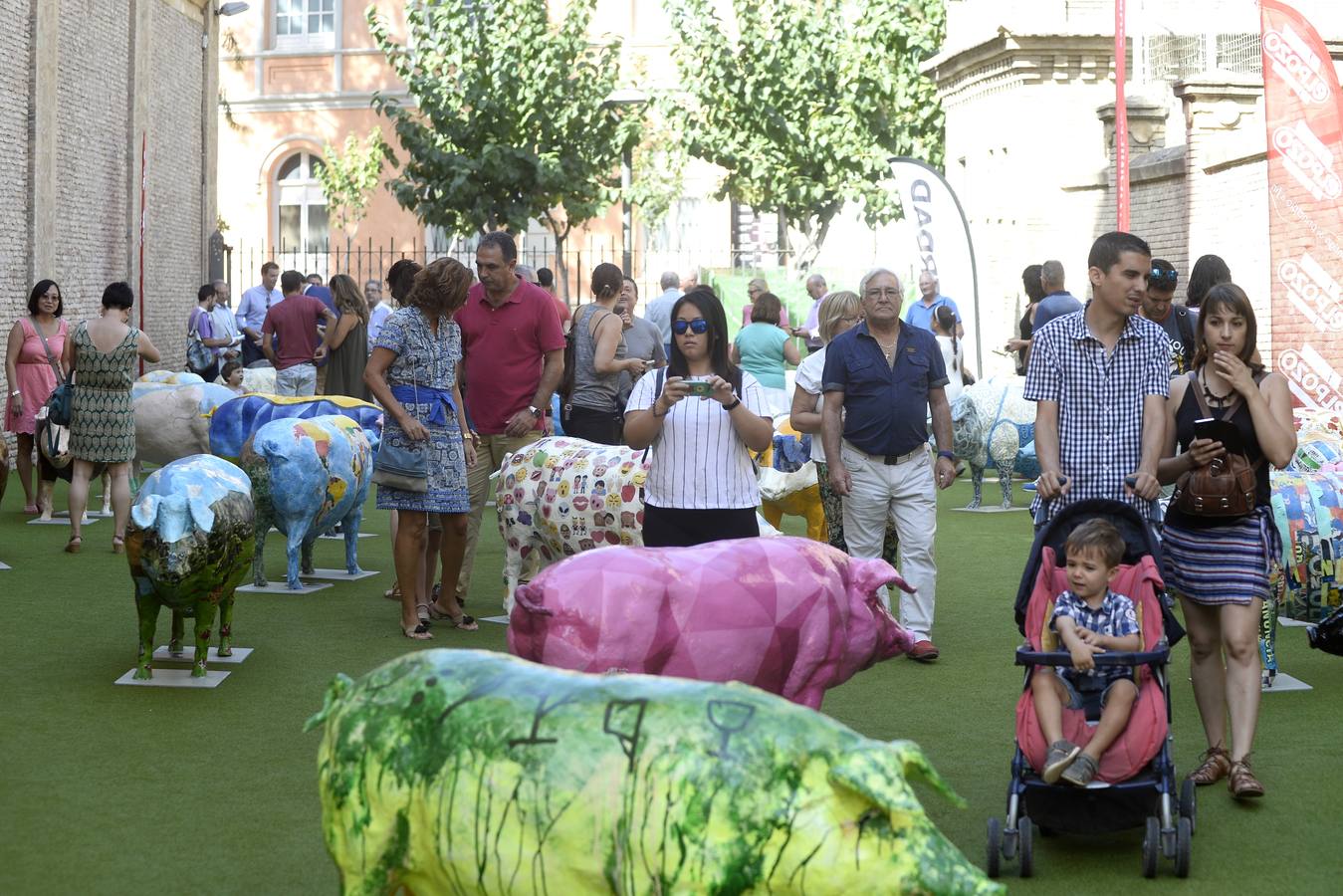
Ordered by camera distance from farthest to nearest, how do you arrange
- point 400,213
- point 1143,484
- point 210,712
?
point 400,213 < point 210,712 < point 1143,484

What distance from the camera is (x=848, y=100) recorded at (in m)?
29.0

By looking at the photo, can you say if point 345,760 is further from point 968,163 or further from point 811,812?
point 968,163

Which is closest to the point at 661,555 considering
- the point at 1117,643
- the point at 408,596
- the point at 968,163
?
the point at 1117,643

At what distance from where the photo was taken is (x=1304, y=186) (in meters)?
13.4

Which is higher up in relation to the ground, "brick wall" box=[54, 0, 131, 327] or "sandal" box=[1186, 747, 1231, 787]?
"brick wall" box=[54, 0, 131, 327]

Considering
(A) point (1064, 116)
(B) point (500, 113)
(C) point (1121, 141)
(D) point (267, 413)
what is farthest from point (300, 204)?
(D) point (267, 413)

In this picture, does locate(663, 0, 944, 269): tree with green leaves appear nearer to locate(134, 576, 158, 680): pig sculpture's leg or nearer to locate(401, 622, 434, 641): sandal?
locate(401, 622, 434, 641): sandal

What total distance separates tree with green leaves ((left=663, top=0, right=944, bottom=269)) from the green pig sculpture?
26504 millimetres

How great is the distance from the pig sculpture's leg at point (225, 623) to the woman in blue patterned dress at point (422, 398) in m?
0.87

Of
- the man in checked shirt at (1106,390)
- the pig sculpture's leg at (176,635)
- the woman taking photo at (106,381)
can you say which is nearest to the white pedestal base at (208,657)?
the pig sculpture's leg at (176,635)

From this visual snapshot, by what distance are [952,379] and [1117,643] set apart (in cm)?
1116

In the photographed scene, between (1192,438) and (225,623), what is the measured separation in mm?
4502

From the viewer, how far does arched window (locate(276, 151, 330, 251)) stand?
36.4 meters

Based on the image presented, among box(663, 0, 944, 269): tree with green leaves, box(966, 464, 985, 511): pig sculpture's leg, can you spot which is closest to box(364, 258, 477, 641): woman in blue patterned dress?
box(966, 464, 985, 511): pig sculpture's leg
